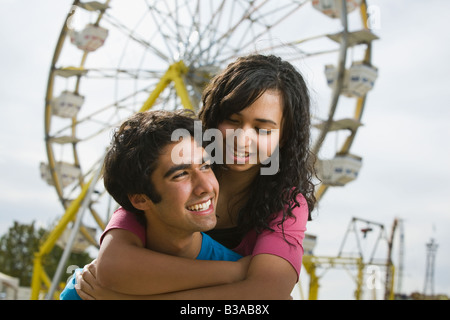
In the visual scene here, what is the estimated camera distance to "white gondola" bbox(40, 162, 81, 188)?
1471cm

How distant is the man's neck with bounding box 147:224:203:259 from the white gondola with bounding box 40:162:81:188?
519 inches

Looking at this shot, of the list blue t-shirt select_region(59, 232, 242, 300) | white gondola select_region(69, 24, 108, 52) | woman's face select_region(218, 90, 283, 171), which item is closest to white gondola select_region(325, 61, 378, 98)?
white gondola select_region(69, 24, 108, 52)

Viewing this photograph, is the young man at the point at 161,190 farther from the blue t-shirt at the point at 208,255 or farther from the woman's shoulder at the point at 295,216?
the woman's shoulder at the point at 295,216

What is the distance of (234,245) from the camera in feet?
7.39

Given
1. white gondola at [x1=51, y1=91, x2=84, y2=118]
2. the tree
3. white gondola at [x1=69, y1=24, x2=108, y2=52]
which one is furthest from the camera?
the tree

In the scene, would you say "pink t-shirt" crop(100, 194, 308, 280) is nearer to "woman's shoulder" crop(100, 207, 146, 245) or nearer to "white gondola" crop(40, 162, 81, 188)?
"woman's shoulder" crop(100, 207, 146, 245)

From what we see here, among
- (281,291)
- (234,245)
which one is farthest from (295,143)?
(281,291)

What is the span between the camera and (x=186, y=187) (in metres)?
1.82

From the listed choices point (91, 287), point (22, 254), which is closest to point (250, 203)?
point (91, 287)

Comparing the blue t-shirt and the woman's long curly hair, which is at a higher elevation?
the woman's long curly hair

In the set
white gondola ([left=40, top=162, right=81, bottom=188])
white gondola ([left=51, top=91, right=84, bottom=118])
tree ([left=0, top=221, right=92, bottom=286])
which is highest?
white gondola ([left=51, top=91, right=84, bottom=118])

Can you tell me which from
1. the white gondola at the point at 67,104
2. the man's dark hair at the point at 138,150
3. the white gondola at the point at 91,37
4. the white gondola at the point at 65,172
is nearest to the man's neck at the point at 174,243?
the man's dark hair at the point at 138,150

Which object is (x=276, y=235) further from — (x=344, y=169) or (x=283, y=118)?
(x=344, y=169)
